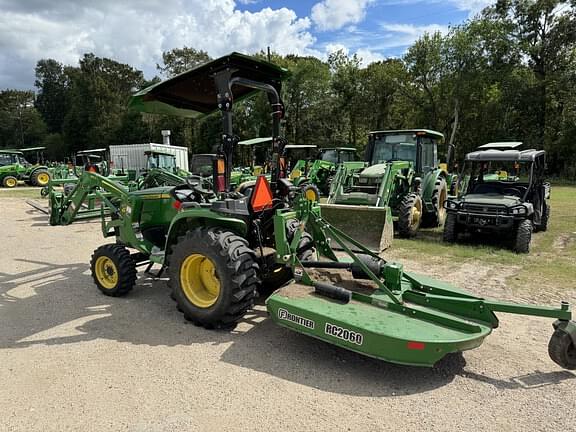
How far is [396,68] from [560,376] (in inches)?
1206

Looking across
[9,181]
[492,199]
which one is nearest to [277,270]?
[492,199]

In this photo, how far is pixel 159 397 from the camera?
119 inches

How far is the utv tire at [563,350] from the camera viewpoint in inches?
124

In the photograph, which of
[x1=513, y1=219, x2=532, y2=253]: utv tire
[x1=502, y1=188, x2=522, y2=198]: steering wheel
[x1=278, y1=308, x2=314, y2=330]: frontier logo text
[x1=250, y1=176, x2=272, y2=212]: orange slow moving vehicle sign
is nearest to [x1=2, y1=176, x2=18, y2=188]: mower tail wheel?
[x1=250, y1=176, x2=272, y2=212]: orange slow moving vehicle sign

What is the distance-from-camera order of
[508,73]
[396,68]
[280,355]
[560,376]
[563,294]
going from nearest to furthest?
1. [560,376]
2. [280,355]
3. [563,294]
4. [508,73]
5. [396,68]

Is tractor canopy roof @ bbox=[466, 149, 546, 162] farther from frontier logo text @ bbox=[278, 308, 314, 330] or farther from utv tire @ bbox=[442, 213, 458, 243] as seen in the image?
frontier logo text @ bbox=[278, 308, 314, 330]

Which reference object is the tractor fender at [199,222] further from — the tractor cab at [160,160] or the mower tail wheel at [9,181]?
the mower tail wheel at [9,181]

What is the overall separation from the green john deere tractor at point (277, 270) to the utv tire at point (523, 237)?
14.4 ft

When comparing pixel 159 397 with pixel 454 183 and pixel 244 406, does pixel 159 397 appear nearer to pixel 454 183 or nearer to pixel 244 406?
pixel 244 406

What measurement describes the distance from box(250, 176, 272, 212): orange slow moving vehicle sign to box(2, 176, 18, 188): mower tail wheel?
24.3 meters

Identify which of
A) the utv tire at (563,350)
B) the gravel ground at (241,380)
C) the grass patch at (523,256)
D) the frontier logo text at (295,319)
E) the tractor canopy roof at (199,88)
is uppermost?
the tractor canopy roof at (199,88)

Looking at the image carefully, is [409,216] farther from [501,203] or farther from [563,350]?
[563,350]

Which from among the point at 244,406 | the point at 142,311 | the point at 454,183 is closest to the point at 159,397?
the point at 244,406

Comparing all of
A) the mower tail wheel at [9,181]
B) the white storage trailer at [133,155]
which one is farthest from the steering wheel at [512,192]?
the mower tail wheel at [9,181]
